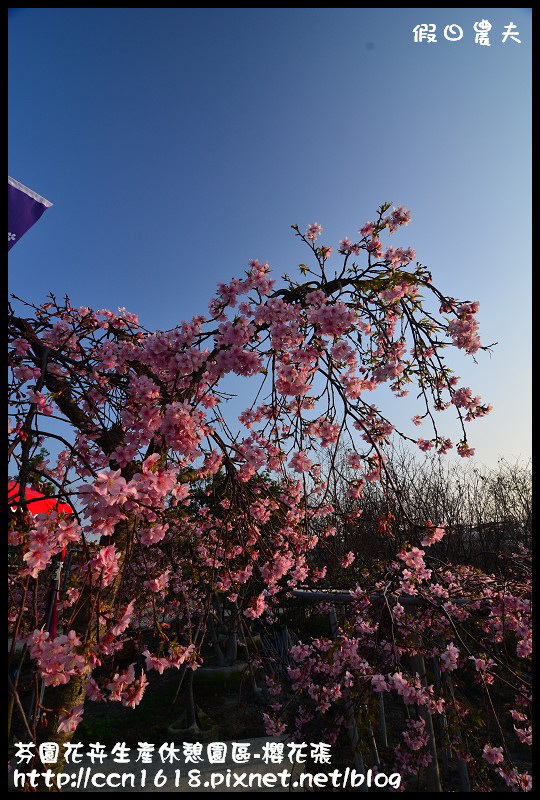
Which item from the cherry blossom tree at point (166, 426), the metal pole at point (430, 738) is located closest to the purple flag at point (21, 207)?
the cherry blossom tree at point (166, 426)

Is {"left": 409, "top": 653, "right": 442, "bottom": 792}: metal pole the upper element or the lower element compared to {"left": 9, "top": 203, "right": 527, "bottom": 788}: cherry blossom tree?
lower

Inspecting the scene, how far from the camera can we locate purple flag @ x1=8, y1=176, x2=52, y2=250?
6734 mm

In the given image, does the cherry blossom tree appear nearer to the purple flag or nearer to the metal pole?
the metal pole

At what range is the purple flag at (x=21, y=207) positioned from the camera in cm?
673

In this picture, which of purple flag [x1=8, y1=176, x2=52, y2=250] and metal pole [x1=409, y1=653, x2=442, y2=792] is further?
purple flag [x1=8, y1=176, x2=52, y2=250]

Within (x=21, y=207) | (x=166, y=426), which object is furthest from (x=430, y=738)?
(x=21, y=207)

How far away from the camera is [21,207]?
22.8 ft

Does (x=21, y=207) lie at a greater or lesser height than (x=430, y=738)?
greater

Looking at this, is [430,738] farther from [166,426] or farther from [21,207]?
[21,207]

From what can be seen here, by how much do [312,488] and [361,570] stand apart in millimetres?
1095

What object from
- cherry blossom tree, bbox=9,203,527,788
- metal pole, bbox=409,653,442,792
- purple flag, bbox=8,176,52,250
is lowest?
metal pole, bbox=409,653,442,792

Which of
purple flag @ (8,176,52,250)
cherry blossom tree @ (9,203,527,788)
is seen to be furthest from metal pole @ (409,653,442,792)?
purple flag @ (8,176,52,250)
